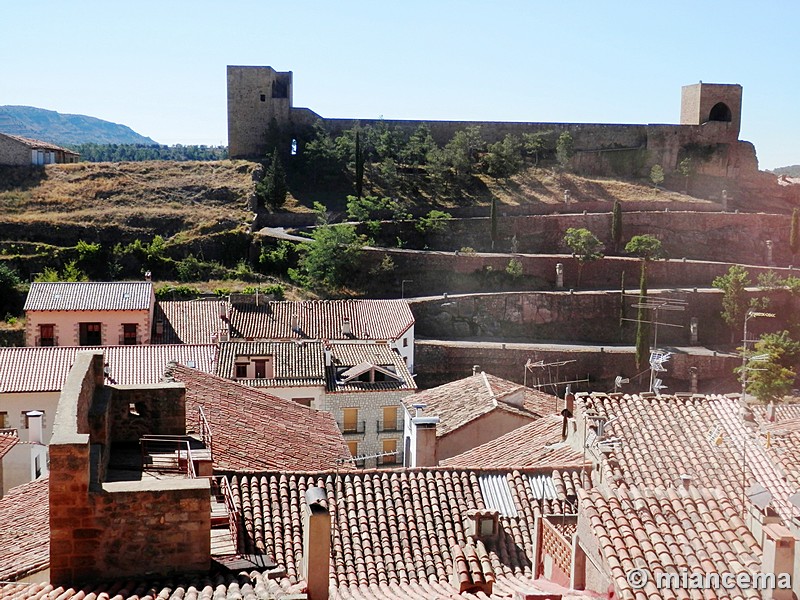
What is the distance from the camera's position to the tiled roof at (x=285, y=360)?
78.3 ft

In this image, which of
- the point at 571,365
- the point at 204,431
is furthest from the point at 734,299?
the point at 204,431

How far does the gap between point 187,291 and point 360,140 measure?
69.3 ft

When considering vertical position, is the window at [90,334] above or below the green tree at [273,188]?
below

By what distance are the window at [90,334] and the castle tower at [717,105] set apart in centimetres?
4648

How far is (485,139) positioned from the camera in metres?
62.2

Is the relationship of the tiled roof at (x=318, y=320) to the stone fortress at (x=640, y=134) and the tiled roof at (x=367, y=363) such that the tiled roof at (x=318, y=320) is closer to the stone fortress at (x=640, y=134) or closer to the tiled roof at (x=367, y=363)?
the tiled roof at (x=367, y=363)

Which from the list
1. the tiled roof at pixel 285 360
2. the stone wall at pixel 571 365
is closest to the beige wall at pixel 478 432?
the tiled roof at pixel 285 360

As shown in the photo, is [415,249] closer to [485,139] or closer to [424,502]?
[485,139]

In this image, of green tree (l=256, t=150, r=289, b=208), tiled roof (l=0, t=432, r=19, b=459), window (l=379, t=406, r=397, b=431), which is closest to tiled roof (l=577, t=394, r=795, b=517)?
tiled roof (l=0, t=432, r=19, b=459)

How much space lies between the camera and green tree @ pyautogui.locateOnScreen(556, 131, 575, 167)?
6025 cm

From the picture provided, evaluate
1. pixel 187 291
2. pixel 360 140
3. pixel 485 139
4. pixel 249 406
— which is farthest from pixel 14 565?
pixel 485 139

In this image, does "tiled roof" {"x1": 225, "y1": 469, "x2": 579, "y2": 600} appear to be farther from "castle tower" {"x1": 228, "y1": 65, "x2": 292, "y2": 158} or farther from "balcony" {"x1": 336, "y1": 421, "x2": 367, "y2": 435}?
"castle tower" {"x1": 228, "y1": 65, "x2": 292, "y2": 158}

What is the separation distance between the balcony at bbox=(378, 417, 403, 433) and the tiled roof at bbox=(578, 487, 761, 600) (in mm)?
18006

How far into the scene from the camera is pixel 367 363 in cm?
2492
